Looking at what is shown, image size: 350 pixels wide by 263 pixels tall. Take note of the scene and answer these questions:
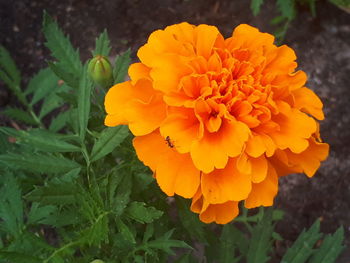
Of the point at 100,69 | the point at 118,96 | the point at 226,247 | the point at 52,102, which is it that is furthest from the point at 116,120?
the point at 52,102

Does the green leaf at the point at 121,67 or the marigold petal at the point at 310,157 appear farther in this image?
the green leaf at the point at 121,67

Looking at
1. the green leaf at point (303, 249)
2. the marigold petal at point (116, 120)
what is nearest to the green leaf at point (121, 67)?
the marigold petal at point (116, 120)

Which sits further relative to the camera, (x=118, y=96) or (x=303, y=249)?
(x=303, y=249)

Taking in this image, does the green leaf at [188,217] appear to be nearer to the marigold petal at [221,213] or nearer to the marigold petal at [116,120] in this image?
the marigold petal at [221,213]

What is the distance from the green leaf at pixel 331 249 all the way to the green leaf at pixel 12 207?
721 mm

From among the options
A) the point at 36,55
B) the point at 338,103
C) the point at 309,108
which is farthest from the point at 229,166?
the point at 36,55

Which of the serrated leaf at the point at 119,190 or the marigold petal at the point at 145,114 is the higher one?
the marigold petal at the point at 145,114

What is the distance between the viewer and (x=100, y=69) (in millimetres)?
946

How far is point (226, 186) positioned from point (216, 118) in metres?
0.11

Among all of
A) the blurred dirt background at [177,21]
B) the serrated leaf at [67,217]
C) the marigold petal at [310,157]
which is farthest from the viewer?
the blurred dirt background at [177,21]

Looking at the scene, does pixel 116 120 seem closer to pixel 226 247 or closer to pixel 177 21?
pixel 226 247

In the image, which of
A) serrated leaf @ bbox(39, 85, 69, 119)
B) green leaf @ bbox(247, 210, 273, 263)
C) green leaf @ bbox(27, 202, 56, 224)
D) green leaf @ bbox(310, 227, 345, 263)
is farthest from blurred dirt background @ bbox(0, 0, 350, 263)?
green leaf @ bbox(27, 202, 56, 224)

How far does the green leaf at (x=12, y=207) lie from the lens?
1027 millimetres

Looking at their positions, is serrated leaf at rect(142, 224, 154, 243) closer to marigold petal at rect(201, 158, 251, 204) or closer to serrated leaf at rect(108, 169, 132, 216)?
serrated leaf at rect(108, 169, 132, 216)
